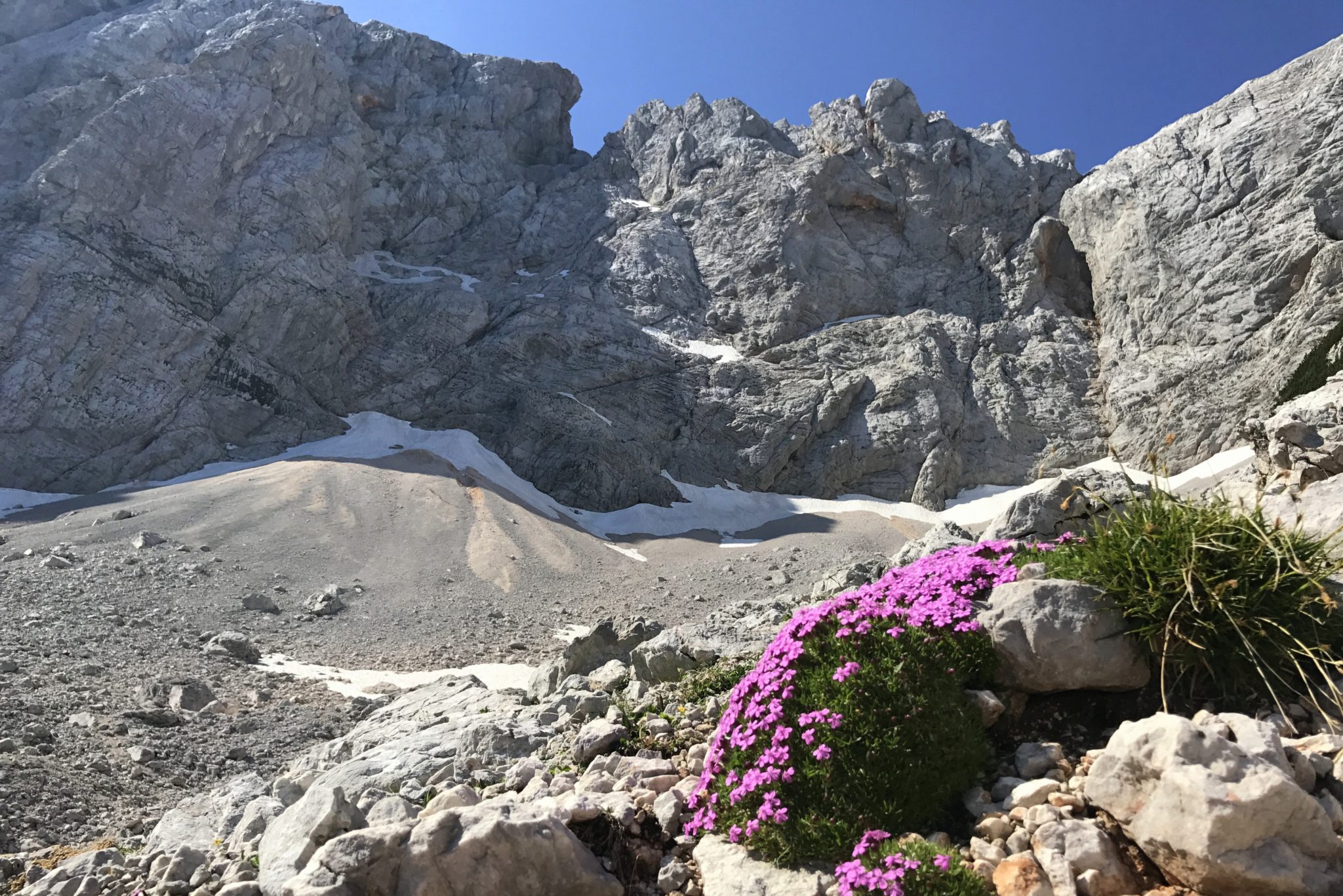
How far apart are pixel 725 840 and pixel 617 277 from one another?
219 feet

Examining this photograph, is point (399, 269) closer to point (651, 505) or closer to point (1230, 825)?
point (651, 505)

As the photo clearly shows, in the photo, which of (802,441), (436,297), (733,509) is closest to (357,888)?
(733,509)

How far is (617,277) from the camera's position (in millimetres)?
68938

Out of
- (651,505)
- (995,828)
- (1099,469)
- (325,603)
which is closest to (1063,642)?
(995,828)

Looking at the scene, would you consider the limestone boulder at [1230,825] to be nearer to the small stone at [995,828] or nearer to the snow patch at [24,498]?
the small stone at [995,828]

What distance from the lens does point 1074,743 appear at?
500cm

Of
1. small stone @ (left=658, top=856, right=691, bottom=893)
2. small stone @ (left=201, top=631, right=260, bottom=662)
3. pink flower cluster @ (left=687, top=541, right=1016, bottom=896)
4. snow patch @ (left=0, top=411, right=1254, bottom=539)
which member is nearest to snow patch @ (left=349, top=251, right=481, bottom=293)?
snow patch @ (left=0, top=411, right=1254, bottom=539)

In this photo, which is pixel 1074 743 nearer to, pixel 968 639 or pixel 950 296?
pixel 968 639

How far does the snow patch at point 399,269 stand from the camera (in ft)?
229

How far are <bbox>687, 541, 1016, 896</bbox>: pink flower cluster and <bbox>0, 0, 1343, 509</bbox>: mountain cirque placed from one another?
47.9 metres

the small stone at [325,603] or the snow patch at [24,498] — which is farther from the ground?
the snow patch at [24,498]

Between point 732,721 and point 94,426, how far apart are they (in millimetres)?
56991

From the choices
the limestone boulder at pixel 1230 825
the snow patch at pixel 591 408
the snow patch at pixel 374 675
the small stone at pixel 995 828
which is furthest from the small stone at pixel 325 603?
the snow patch at pixel 591 408

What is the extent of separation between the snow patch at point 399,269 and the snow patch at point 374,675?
167 ft
